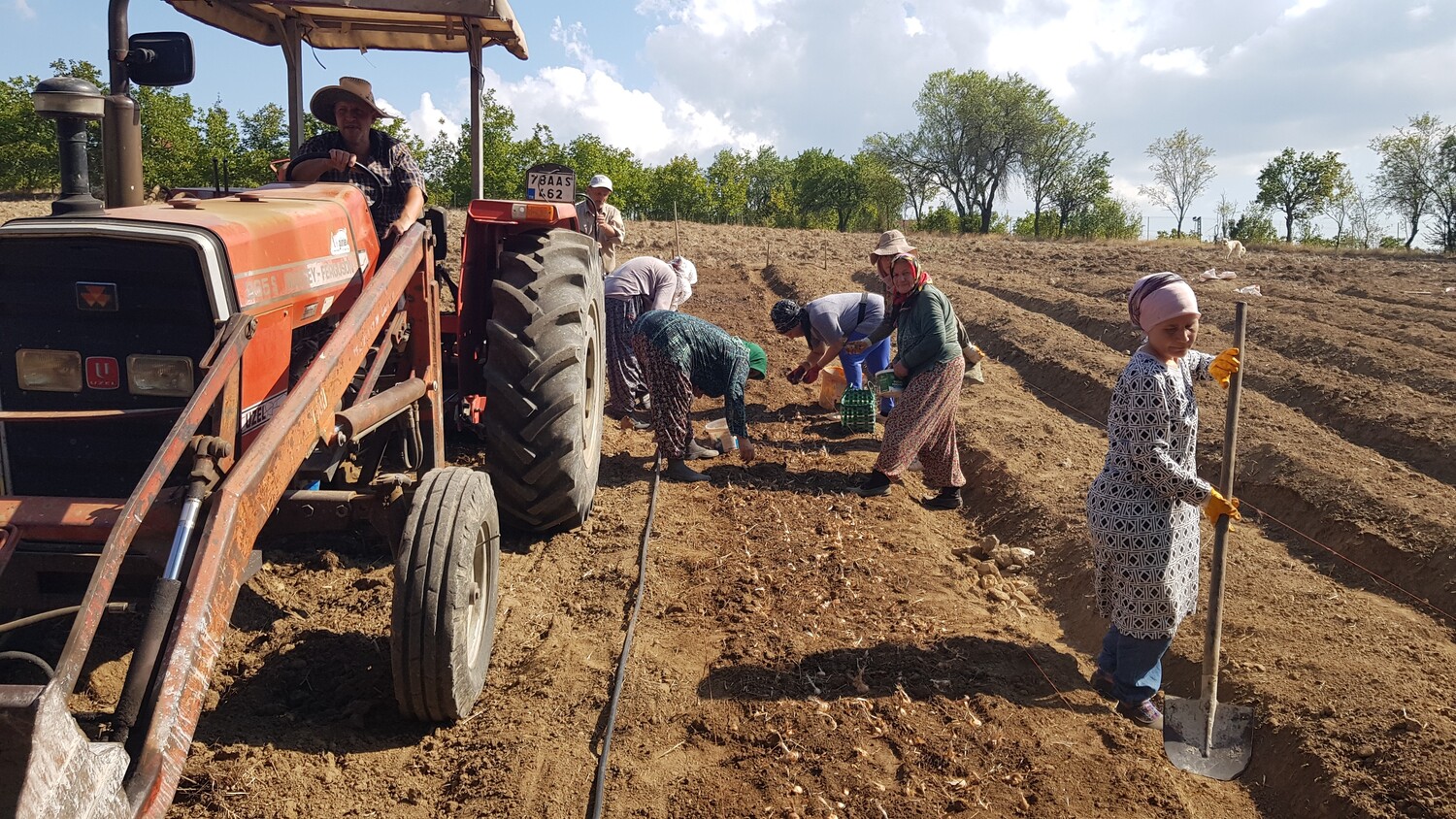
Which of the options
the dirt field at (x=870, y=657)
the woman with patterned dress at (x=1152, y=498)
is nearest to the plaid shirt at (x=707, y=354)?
the dirt field at (x=870, y=657)

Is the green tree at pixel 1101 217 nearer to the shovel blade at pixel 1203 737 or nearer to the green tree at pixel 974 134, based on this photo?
the green tree at pixel 974 134

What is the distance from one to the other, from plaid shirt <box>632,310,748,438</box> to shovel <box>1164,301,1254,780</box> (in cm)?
360

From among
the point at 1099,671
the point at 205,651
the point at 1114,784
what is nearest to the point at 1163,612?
the point at 1099,671

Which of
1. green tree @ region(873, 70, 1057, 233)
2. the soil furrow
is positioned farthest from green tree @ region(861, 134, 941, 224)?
the soil furrow

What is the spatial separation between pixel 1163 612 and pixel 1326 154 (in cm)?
5140

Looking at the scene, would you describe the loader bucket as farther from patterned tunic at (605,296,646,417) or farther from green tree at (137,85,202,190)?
green tree at (137,85,202,190)

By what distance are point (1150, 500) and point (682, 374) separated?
3551mm

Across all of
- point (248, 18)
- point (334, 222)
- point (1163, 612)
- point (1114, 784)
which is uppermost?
point (248, 18)

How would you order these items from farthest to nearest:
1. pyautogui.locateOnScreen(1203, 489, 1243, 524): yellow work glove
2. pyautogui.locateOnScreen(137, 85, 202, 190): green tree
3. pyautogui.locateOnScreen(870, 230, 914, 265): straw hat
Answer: pyautogui.locateOnScreen(137, 85, 202, 190): green tree < pyautogui.locateOnScreen(870, 230, 914, 265): straw hat < pyautogui.locateOnScreen(1203, 489, 1243, 524): yellow work glove

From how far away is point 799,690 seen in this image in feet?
12.6

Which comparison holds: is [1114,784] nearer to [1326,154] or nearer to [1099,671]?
[1099,671]

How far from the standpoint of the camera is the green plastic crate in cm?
828

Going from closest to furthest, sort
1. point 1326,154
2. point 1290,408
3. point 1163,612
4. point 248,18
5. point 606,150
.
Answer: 1. point 1163,612
2. point 248,18
3. point 1290,408
4. point 1326,154
5. point 606,150

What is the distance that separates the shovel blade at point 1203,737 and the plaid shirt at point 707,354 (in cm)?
361
